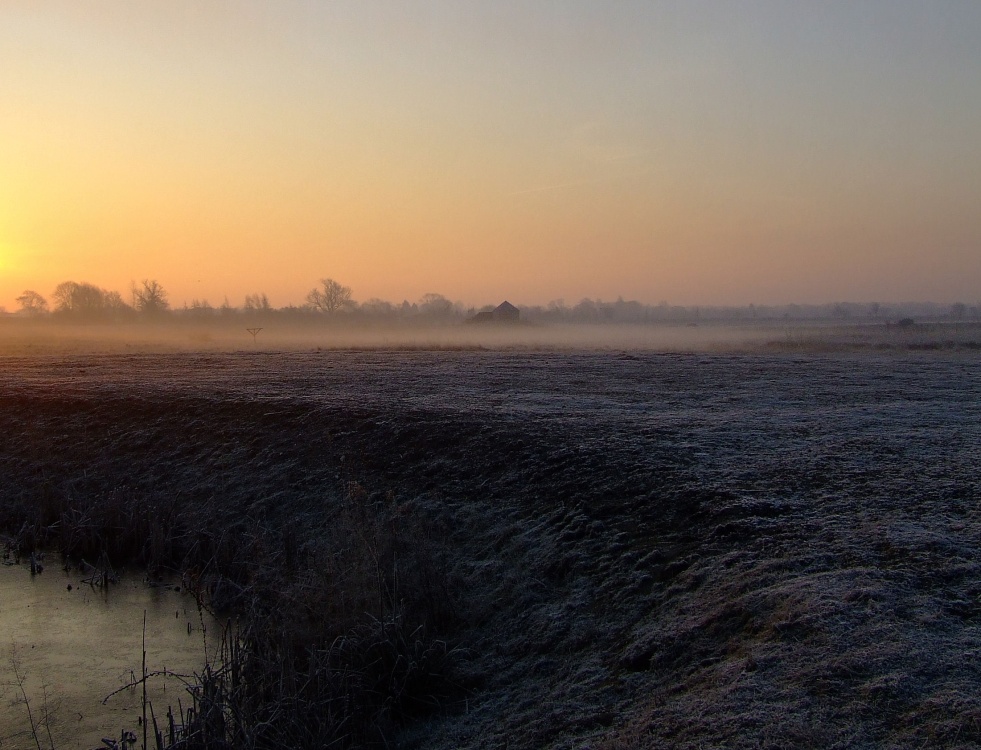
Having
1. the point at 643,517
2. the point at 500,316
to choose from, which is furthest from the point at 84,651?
the point at 500,316

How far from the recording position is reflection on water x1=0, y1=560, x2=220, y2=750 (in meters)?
8.74

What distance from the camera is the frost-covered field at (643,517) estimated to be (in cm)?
636

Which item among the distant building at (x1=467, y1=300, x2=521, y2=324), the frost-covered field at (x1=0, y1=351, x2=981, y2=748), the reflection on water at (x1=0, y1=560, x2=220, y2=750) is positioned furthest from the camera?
the distant building at (x1=467, y1=300, x2=521, y2=324)

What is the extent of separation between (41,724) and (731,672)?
7652mm

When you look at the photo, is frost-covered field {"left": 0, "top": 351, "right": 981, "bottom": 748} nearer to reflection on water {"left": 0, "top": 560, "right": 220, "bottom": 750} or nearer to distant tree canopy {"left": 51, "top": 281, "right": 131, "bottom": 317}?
reflection on water {"left": 0, "top": 560, "right": 220, "bottom": 750}

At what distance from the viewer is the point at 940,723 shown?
17.7ft

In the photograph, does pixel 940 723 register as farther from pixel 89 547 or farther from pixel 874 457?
pixel 89 547

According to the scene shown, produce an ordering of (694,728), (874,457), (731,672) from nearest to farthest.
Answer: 1. (694,728)
2. (731,672)
3. (874,457)

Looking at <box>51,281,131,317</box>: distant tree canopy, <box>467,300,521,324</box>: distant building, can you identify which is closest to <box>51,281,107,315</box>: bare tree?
<box>51,281,131,317</box>: distant tree canopy

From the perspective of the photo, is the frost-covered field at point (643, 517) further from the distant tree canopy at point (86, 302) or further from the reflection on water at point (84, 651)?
the distant tree canopy at point (86, 302)

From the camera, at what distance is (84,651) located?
35.2 feet

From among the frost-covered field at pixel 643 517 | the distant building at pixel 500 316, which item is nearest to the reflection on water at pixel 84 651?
the frost-covered field at pixel 643 517

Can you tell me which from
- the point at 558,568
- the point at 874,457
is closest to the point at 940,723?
the point at 558,568

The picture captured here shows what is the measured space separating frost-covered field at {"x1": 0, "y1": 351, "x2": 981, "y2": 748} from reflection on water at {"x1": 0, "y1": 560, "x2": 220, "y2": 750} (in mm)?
3157
